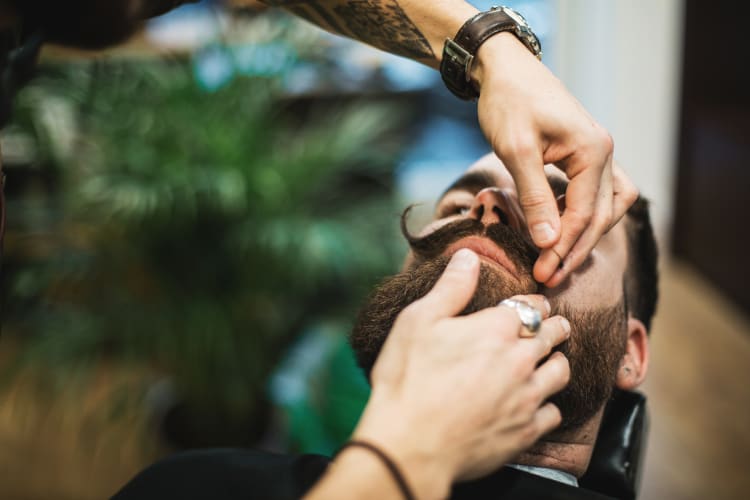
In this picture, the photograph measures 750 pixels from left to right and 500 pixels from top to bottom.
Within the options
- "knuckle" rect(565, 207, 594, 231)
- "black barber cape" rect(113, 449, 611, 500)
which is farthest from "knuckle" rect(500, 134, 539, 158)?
"black barber cape" rect(113, 449, 611, 500)

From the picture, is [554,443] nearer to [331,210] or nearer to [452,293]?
[452,293]

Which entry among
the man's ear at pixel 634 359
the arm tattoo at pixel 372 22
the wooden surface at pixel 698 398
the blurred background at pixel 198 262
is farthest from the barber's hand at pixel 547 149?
the wooden surface at pixel 698 398

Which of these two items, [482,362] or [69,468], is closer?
[482,362]

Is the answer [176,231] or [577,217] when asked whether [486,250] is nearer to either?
[577,217]

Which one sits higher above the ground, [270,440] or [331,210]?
[331,210]

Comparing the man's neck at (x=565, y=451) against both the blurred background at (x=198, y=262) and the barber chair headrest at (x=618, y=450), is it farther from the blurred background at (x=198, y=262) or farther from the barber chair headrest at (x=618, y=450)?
the blurred background at (x=198, y=262)

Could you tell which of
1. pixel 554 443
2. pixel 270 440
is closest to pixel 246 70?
pixel 270 440

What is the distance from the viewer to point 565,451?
3.79 ft

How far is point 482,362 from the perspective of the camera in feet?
2.60

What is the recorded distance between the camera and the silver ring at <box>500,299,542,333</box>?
0.87 meters

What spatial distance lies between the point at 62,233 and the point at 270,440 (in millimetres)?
1069

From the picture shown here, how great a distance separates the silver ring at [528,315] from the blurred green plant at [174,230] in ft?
4.26

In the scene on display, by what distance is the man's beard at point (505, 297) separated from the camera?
3.55 feet

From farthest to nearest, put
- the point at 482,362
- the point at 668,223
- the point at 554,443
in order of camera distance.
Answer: the point at 668,223 → the point at 554,443 → the point at 482,362
